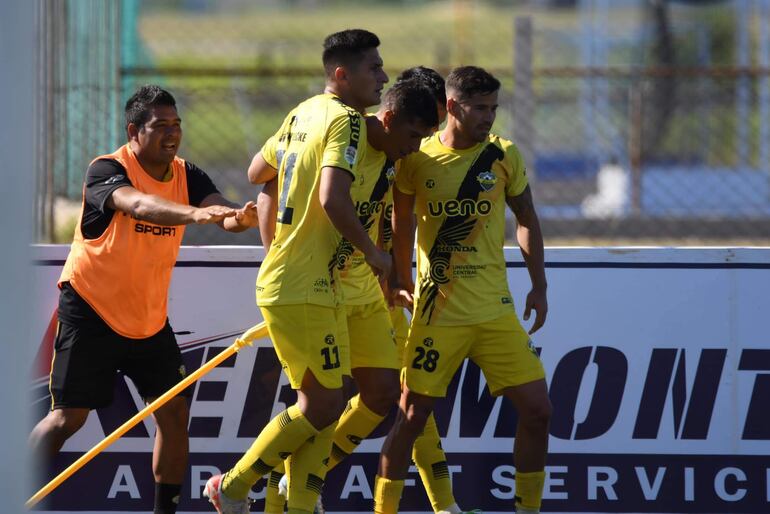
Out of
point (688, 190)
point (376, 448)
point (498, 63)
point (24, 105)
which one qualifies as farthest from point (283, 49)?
point (24, 105)

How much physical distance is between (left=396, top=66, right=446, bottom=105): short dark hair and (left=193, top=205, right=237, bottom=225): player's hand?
3.13ft

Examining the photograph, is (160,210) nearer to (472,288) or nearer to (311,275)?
(311,275)

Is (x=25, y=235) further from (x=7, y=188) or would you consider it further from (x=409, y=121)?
(x=409, y=121)

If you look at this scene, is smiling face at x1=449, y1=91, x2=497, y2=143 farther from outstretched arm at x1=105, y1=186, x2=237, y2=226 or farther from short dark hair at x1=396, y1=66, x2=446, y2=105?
outstretched arm at x1=105, y1=186, x2=237, y2=226

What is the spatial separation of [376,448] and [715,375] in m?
1.59

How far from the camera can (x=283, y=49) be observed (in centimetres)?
3023

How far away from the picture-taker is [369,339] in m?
4.85

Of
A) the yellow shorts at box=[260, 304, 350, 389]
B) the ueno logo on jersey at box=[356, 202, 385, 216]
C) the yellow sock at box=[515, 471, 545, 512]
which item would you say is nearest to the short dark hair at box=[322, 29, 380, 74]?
the ueno logo on jersey at box=[356, 202, 385, 216]

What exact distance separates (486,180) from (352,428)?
1210 mm

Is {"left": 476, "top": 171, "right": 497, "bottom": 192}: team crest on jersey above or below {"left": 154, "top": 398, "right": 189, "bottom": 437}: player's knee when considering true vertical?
above

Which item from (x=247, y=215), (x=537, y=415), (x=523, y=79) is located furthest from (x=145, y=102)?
(x=523, y=79)

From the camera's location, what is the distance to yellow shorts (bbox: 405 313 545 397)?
4.80 meters

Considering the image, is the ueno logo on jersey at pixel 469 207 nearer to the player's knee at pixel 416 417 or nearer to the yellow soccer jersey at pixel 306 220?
the yellow soccer jersey at pixel 306 220

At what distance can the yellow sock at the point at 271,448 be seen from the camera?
14.9ft
